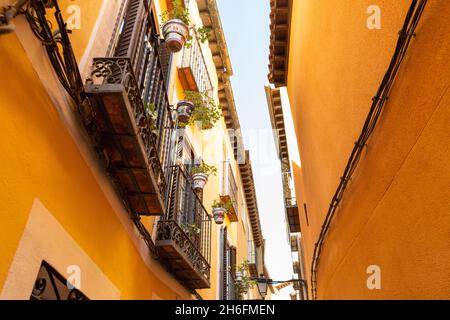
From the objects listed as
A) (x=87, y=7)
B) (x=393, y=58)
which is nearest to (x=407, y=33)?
(x=393, y=58)

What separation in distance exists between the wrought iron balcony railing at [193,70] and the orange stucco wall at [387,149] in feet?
12.5

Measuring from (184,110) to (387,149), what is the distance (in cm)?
515

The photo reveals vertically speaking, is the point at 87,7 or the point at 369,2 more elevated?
the point at 87,7

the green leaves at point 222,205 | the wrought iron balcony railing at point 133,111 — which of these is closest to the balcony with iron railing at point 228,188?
the green leaves at point 222,205

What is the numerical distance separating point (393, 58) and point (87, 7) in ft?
11.3

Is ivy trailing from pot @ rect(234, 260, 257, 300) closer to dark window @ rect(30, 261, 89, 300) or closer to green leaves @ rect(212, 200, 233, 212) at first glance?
green leaves @ rect(212, 200, 233, 212)

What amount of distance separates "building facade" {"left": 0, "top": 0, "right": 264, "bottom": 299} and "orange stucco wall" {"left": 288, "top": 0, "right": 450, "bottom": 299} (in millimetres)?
2361

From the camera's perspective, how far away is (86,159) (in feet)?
13.5

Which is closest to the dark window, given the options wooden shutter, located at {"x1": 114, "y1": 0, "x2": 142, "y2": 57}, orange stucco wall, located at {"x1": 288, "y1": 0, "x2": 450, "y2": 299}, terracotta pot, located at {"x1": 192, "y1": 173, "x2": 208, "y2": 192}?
wooden shutter, located at {"x1": 114, "y1": 0, "x2": 142, "y2": 57}

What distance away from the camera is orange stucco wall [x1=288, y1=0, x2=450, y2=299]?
239 centimetres

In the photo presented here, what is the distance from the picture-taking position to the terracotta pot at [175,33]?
6.33m

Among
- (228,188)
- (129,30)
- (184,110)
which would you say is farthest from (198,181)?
(228,188)
